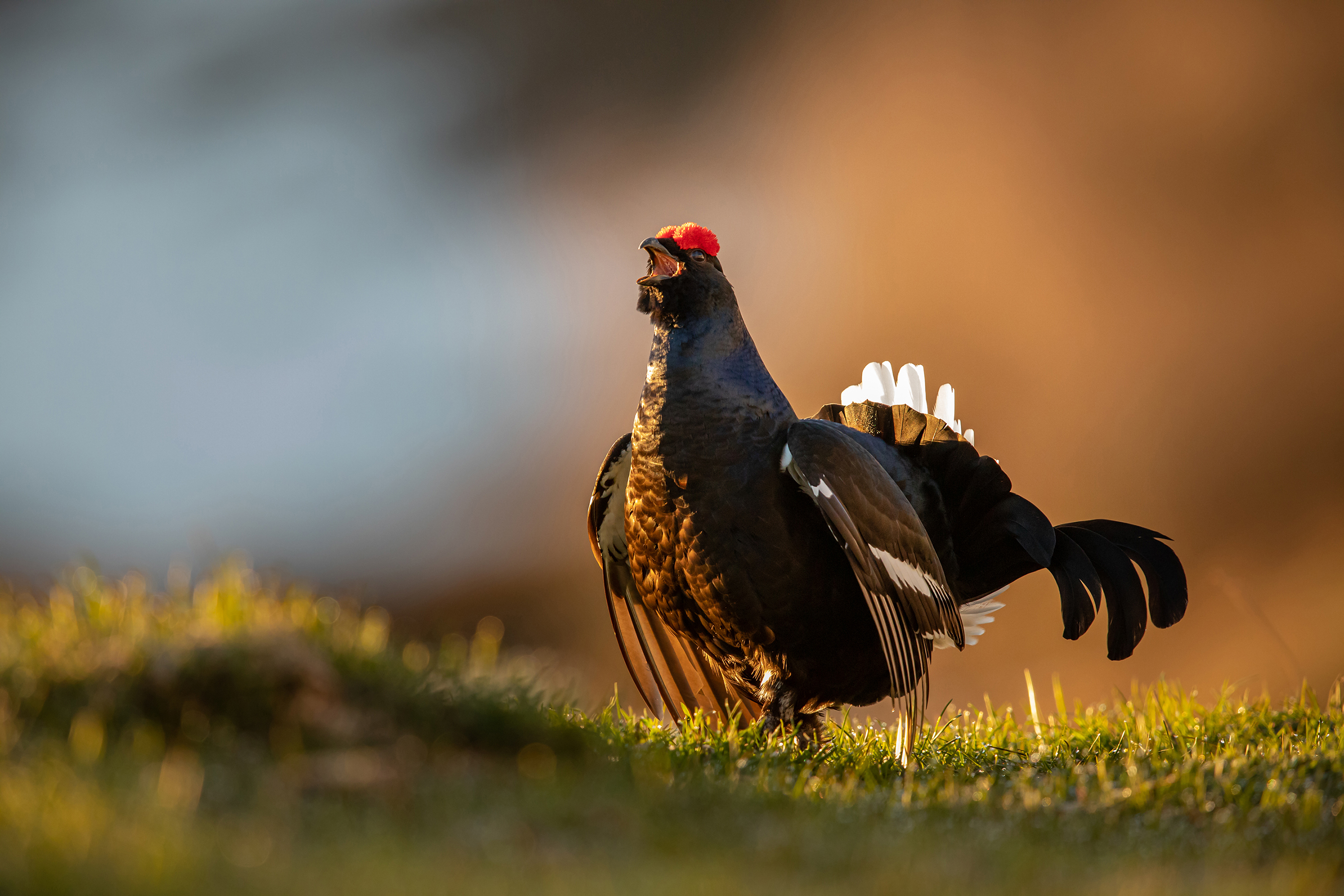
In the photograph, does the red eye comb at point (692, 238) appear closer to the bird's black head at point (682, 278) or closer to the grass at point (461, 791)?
the bird's black head at point (682, 278)

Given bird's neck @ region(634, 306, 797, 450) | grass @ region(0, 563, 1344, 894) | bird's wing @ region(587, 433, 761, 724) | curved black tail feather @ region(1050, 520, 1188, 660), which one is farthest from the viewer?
bird's wing @ region(587, 433, 761, 724)

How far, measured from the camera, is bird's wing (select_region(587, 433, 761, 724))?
5328 millimetres

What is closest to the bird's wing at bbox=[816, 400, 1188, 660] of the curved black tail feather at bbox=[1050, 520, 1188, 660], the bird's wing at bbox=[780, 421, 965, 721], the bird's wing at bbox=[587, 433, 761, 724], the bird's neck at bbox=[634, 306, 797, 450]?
the curved black tail feather at bbox=[1050, 520, 1188, 660]

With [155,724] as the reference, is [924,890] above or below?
below

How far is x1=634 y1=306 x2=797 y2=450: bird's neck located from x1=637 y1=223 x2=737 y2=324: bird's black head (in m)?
0.06

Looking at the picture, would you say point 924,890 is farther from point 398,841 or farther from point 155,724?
point 155,724

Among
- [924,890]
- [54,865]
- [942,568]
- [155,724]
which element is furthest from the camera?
[942,568]

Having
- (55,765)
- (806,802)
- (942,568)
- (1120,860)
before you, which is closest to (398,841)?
(55,765)

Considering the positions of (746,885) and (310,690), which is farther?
(310,690)

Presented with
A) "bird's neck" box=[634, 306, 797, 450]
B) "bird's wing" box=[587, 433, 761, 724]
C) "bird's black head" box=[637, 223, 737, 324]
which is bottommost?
"bird's wing" box=[587, 433, 761, 724]

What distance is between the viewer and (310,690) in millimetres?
3086

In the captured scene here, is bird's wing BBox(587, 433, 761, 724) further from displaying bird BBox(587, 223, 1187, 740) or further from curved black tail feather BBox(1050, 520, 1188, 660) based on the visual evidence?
curved black tail feather BBox(1050, 520, 1188, 660)

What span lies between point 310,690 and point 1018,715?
26.1 feet

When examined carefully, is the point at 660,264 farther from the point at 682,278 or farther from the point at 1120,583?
the point at 1120,583
